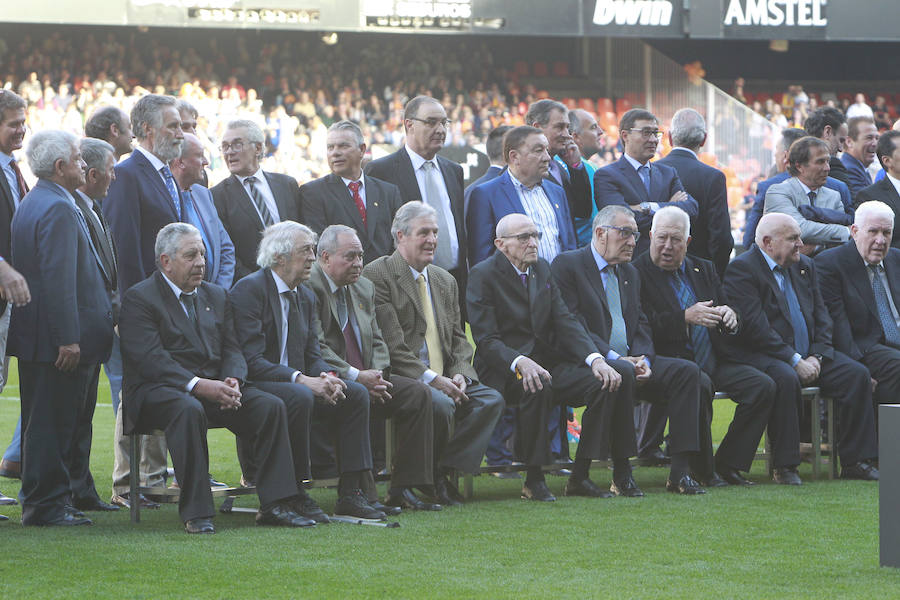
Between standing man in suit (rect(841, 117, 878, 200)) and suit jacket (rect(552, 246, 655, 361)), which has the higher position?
standing man in suit (rect(841, 117, 878, 200))

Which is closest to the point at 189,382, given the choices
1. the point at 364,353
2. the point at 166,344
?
the point at 166,344

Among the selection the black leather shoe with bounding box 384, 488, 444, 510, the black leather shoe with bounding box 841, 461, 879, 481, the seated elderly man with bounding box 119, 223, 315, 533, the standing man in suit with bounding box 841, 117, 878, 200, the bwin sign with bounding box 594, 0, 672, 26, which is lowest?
the black leather shoe with bounding box 841, 461, 879, 481

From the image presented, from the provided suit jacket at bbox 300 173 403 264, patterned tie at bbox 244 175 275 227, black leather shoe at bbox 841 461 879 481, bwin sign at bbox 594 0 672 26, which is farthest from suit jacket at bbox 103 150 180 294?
bwin sign at bbox 594 0 672 26

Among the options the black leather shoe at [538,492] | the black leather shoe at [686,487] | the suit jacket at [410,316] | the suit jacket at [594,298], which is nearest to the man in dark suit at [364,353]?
the suit jacket at [410,316]

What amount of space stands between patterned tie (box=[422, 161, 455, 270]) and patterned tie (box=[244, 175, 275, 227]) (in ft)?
3.27

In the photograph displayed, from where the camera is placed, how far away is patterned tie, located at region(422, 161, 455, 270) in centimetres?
786

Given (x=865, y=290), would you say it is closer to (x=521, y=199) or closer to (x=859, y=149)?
(x=859, y=149)

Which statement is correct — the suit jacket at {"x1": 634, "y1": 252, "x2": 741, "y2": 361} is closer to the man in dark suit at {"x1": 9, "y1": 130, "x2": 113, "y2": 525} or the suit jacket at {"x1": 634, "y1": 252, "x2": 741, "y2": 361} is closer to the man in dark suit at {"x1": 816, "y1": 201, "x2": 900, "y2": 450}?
the man in dark suit at {"x1": 816, "y1": 201, "x2": 900, "y2": 450}

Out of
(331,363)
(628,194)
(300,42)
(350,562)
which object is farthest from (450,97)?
(350,562)

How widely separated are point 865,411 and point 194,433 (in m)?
4.14

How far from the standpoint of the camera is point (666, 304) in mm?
7723

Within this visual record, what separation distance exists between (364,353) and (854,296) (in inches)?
130

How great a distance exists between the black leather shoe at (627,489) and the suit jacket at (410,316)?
979 mm

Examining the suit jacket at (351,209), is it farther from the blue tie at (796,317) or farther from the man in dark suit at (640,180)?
the blue tie at (796,317)
